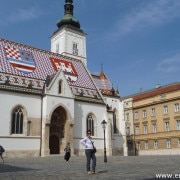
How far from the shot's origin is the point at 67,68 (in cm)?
4012

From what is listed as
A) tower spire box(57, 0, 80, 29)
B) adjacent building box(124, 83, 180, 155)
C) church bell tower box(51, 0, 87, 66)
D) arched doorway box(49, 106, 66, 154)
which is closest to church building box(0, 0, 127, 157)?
arched doorway box(49, 106, 66, 154)

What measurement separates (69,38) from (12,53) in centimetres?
2442

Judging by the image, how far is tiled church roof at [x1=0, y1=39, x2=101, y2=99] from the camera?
3241 cm

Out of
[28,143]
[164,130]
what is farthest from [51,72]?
[164,130]

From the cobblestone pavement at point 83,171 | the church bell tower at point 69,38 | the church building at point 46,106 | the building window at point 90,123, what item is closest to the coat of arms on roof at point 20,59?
the church building at point 46,106

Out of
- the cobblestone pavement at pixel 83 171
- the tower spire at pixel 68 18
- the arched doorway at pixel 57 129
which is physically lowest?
the cobblestone pavement at pixel 83 171

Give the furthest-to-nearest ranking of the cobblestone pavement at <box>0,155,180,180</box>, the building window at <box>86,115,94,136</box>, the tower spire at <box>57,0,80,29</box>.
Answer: the tower spire at <box>57,0,80,29</box>, the building window at <box>86,115,94,136</box>, the cobblestone pavement at <box>0,155,180,180</box>

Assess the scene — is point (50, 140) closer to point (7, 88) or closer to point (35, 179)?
point (7, 88)

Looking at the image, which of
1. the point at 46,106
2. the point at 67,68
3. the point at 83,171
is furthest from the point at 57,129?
the point at 83,171

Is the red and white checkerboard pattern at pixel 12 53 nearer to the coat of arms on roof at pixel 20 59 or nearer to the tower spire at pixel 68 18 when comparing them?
the coat of arms on roof at pixel 20 59

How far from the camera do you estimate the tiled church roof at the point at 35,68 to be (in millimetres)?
32406

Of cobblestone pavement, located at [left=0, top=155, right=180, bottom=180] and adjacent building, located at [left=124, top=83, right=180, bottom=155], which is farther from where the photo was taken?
adjacent building, located at [left=124, top=83, right=180, bottom=155]

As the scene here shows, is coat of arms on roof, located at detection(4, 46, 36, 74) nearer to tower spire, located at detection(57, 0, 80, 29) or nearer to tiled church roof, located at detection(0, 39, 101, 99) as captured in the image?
tiled church roof, located at detection(0, 39, 101, 99)

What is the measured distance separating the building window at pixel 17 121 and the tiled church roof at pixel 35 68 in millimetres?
3284
